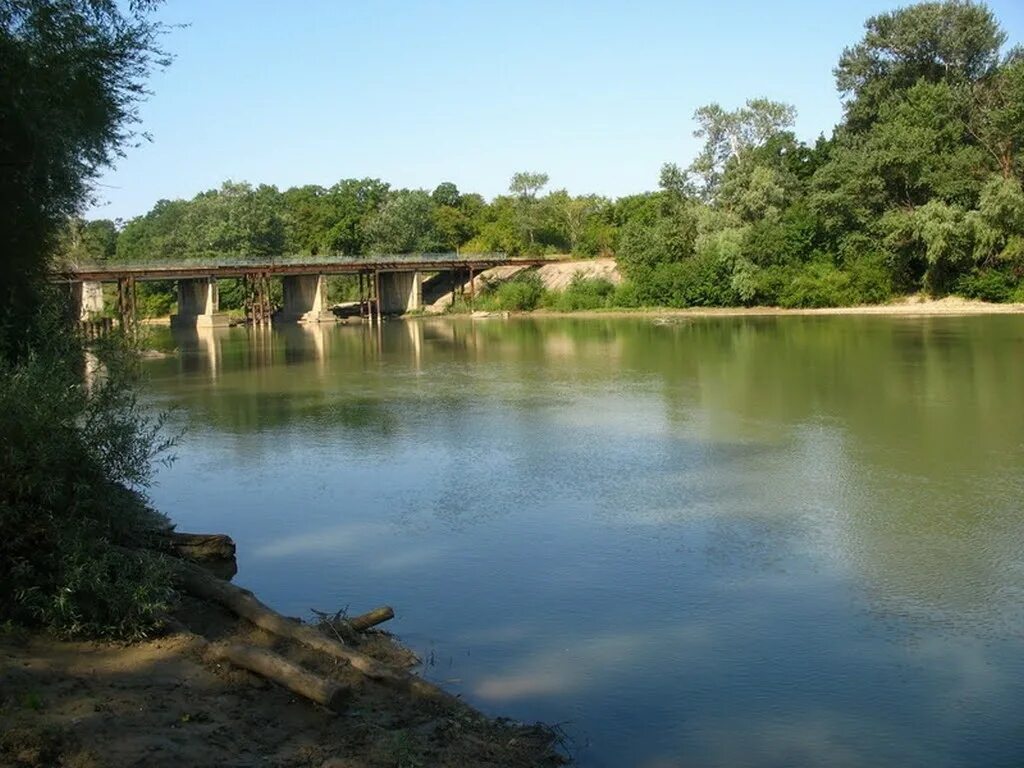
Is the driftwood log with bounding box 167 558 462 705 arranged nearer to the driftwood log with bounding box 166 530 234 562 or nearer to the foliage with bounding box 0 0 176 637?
the foliage with bounding box 0 0 176 637

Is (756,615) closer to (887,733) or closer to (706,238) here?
(887,733)

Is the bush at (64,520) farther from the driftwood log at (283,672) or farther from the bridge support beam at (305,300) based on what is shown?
the bridge support beam at (305,300)

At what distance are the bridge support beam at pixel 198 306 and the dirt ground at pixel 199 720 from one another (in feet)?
228

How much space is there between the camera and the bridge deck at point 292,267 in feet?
203

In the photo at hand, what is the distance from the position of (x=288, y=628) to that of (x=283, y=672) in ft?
3.94

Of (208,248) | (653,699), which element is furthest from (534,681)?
(208,248)

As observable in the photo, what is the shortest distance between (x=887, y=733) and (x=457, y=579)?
521cm

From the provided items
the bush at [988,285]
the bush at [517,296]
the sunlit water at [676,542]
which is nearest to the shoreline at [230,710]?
the sunlit water at [676,542]

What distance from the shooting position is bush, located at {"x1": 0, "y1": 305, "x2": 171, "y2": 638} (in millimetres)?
7793

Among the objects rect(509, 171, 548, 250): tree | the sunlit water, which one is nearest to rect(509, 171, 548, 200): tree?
rect(509, 171, 548, 250): tree

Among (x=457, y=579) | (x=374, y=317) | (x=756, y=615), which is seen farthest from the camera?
(x=374, y=317)

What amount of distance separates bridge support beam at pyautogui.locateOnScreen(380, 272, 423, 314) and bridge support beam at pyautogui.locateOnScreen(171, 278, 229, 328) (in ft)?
44.8

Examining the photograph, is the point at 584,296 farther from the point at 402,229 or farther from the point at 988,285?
the point at 988,285

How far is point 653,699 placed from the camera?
824cm
